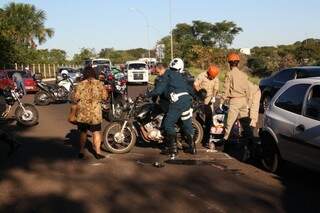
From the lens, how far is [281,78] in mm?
18328

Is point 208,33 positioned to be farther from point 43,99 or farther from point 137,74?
point 43,99

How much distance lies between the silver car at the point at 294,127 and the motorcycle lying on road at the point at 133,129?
8.30ft

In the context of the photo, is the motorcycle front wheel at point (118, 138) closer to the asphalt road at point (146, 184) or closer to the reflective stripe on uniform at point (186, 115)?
the asphalt road at point (146, 184)

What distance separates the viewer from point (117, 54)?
433ft

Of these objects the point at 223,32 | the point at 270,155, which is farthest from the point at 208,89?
the point at 223,32

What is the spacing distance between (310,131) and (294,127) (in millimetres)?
410

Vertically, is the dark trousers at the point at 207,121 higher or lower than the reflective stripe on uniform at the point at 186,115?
lower

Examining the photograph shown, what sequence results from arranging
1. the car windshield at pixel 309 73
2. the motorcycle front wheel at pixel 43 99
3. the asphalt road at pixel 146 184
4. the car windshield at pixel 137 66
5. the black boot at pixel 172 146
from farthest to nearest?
the car windshield at pixel 137 66, the motorcycle front wheel at pixel 43 99, the car windshield at pixel 309 73, the black boot at pixel 172 146, the asphalt road at pixel 146 184

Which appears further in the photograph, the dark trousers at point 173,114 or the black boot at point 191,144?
the black boot at point 191,144

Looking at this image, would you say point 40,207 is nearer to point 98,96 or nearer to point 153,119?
point 98,96

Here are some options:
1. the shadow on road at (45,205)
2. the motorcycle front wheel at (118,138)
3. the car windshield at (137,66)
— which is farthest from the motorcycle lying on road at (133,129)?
the car windshield at (137,66)

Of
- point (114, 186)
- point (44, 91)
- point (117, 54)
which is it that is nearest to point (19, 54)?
point (44, 91)

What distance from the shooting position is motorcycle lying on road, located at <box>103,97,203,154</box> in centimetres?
1089

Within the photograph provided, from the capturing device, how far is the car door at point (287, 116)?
26.6 ft
